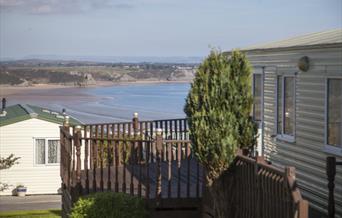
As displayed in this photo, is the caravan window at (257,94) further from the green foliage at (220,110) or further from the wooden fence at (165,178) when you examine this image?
the green foliage at (220,110)

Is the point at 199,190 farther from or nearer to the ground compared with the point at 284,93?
nearer to the ground

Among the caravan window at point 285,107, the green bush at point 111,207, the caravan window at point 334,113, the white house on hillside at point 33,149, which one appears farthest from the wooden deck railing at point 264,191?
the white house on hillside at point 33,149

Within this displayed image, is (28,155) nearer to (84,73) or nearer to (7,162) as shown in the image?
(7,162)

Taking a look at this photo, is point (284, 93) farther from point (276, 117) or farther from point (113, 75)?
point (113, 75)

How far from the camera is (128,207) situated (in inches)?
426

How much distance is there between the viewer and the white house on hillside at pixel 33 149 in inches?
1135

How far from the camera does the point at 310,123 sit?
36.2ft

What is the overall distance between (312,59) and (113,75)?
17787 centimetres

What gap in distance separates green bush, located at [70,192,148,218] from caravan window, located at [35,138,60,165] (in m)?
18.3

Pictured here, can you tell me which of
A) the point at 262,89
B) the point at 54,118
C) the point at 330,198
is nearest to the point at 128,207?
the point at 330,198

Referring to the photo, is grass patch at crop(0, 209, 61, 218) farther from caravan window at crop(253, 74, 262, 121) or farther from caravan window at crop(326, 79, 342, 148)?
caravan window at crop(326, 79, 342, 148)

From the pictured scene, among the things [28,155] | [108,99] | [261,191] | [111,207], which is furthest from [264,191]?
[108,99]

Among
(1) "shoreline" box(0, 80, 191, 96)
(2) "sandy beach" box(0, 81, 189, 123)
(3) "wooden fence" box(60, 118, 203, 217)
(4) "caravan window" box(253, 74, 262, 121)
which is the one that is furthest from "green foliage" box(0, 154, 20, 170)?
(1) "shoreline" box(0, 80, 191, 96)

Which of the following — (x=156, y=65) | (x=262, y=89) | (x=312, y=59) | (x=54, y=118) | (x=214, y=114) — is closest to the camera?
(x=214, y=114)
